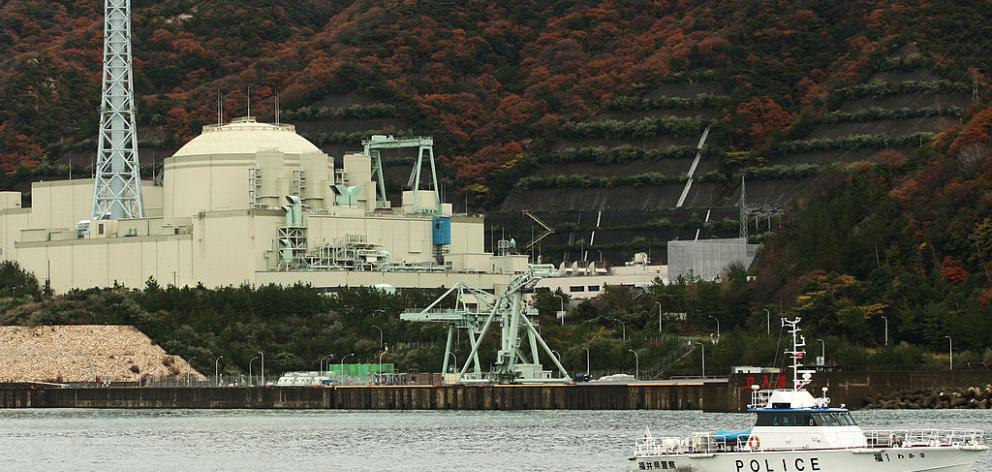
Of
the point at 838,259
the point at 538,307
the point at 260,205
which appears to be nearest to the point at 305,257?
the point at 260,205

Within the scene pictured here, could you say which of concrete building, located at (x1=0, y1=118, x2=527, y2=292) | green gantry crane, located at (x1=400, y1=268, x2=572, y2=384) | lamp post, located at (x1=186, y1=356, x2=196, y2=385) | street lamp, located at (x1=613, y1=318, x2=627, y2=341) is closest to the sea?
green gantry crane, located at (x1=400, y1=268, x2=572, y2=384)

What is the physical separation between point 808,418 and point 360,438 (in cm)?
4192

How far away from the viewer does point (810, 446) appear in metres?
82.1

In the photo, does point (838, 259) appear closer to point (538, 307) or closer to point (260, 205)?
point (538, 307)

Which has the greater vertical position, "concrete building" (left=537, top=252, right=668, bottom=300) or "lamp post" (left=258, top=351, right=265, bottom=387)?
"concrete building" (left=537, top=252, right=668, bottom=300)

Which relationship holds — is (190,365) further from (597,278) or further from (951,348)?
(951,348)

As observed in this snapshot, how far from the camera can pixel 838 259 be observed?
167250mm

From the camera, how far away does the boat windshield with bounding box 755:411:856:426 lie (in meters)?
82.4

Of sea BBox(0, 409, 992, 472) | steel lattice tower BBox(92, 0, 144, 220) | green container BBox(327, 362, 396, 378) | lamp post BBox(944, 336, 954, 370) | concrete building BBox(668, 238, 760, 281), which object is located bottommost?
sea BBox(0, 409, 992, 472)

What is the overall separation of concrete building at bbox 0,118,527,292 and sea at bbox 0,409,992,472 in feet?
89.2

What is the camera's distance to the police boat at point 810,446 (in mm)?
81375

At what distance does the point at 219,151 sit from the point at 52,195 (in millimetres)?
17398

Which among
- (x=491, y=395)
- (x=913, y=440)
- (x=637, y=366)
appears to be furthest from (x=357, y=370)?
(x=913, y=440)

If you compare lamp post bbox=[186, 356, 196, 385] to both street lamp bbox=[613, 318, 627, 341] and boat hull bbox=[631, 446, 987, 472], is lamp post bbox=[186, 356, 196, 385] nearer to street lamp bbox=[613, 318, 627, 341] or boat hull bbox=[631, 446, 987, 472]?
street lamp bbox=[613, 318, 627, 341]
